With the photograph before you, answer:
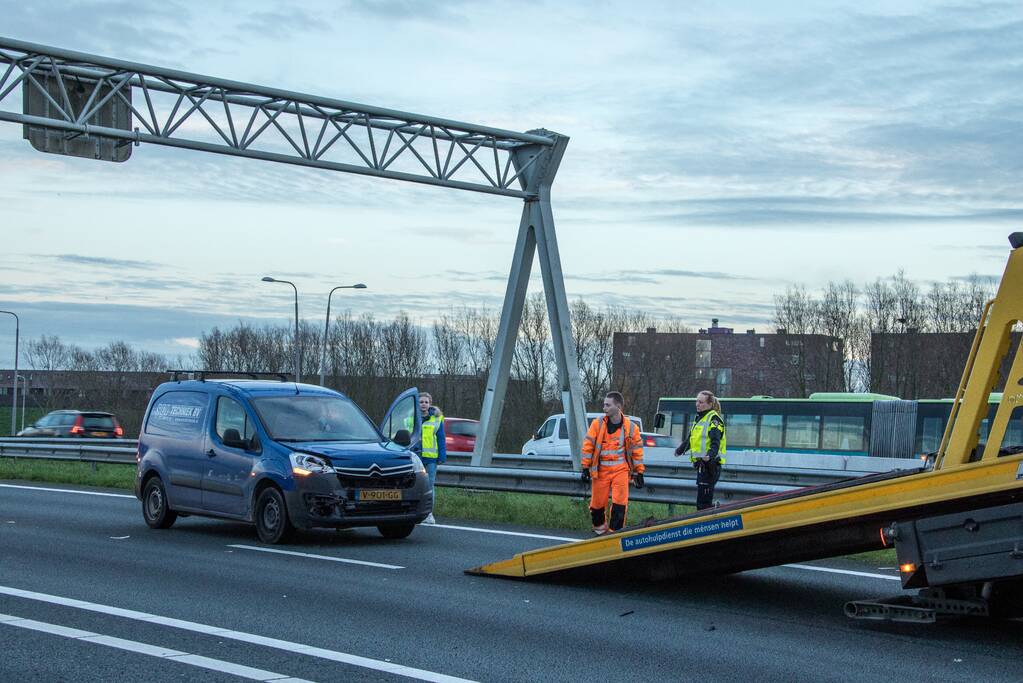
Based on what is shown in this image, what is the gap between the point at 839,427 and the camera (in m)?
34.6

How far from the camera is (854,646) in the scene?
8117 mm

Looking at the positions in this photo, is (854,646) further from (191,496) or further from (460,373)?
(460,373)

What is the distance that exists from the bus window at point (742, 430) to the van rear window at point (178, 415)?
23.3 m

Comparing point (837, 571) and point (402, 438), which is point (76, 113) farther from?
point (837, 571)

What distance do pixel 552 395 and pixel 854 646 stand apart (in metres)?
67.5

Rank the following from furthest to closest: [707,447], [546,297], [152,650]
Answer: [546,297] → [707,447] → [152,650]

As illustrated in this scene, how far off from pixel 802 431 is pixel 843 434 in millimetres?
1151

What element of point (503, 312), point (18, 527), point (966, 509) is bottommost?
point (18, 527)

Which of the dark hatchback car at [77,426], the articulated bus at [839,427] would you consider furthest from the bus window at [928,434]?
the dark hatchback car at [77,426]

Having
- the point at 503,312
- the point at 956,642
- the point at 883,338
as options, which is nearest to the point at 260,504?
the point at 956,642

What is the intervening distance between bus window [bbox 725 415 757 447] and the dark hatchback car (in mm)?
18046

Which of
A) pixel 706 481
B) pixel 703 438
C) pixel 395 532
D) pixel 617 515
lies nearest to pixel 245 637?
pixel 617 515

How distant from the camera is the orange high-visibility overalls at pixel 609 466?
1302 cm

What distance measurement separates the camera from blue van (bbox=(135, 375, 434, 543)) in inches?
526
